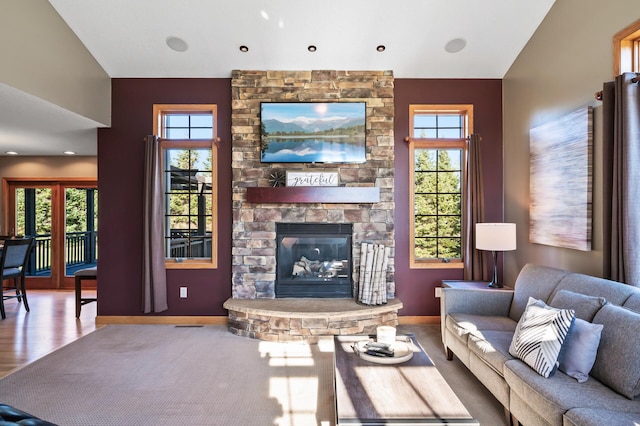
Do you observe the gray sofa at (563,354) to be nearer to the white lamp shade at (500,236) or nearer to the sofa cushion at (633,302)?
the sofa cushion at (633,302)

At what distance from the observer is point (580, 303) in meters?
2.40

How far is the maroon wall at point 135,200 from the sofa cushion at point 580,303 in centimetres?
340

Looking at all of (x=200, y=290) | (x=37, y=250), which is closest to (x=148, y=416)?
(x=200, y=290)

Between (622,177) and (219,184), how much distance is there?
388 cm

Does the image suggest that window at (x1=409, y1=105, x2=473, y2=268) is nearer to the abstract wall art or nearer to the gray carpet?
the abstract wall art

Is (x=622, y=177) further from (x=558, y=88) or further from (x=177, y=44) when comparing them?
(x=177, y=44)

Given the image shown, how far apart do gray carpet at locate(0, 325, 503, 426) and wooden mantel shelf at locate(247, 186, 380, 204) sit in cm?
156

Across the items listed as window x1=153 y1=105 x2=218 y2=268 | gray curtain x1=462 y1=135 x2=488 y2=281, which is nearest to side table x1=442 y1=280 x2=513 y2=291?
gray curtain x1=462 y1=135 x2=488 y2=281

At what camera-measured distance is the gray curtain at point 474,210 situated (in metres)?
4.35

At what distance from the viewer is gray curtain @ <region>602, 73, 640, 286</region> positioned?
251 cm

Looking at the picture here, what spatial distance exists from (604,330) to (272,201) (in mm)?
3159

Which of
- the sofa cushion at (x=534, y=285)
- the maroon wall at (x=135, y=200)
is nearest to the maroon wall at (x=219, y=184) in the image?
the maroon wall at (x=135, y=200)

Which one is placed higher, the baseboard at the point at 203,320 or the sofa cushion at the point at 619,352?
the sofa cushion at the point at 619,352

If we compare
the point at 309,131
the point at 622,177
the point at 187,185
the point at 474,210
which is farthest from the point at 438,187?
the point at 187,185
